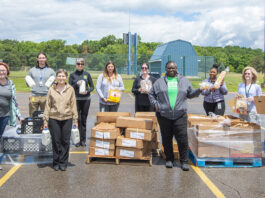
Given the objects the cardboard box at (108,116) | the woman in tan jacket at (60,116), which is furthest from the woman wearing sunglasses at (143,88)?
the woman in tan jacket at (60,116)

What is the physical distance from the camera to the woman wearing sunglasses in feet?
20.5

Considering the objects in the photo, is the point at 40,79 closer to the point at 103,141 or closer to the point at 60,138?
the point at 60,138

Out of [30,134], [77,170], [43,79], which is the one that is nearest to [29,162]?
[30,134]

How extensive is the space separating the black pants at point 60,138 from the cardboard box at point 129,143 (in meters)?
0.92

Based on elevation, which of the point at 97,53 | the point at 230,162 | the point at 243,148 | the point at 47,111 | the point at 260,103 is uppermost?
the point at 97,53

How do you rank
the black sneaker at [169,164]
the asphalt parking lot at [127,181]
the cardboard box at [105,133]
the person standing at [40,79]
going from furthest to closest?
1. the person standing at [40,79]
2. the cardboard box at [105,133]
3. the black sneaker at [169,164]
4. the asphalt parking lot at [127,181]

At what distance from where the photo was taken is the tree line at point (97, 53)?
28641mm

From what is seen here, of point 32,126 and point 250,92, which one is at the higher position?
point 250,92

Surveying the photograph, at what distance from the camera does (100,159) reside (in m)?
5.58

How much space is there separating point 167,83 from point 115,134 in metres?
1.33

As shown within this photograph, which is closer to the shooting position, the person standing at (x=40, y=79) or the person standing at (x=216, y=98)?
the person standing at (x=40, y=79)

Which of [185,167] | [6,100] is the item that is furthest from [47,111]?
[185,167]

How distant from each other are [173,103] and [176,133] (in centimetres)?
56

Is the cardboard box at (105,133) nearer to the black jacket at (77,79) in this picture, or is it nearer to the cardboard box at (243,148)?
the black jacket at (77,79)
